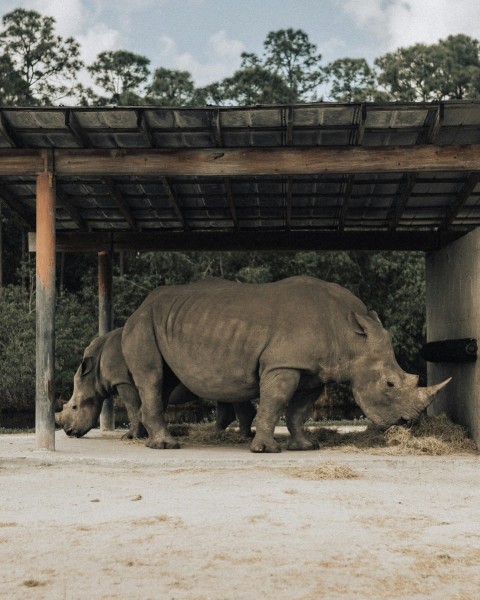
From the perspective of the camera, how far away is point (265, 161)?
11.5m

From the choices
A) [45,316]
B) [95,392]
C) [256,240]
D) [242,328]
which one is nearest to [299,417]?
[242,328]

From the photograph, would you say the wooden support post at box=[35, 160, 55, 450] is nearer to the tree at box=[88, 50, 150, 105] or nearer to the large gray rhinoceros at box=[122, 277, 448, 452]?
the large gray rhinoceros at box=[122, 277, 448, 452]

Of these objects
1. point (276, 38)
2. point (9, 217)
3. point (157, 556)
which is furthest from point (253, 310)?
point (276, 38)

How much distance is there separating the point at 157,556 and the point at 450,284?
8.65 m

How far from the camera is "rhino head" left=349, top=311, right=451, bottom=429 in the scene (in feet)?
37.9

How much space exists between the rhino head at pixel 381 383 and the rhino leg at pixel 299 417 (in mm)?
738

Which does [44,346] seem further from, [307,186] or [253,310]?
[307,186]

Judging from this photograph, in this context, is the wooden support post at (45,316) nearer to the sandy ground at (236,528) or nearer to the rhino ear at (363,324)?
the sandy ground at (236,528)

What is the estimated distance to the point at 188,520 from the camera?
6965mm

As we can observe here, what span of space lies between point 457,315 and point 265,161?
363 cm

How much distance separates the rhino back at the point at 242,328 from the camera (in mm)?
11617

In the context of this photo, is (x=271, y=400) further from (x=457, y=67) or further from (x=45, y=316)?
(x=457, y=67)

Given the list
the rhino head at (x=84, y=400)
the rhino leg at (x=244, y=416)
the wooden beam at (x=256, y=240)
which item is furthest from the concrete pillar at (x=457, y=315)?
the rhino head at (x=84, y=400)

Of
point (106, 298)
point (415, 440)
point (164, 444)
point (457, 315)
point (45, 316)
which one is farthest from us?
point (106, 298)
